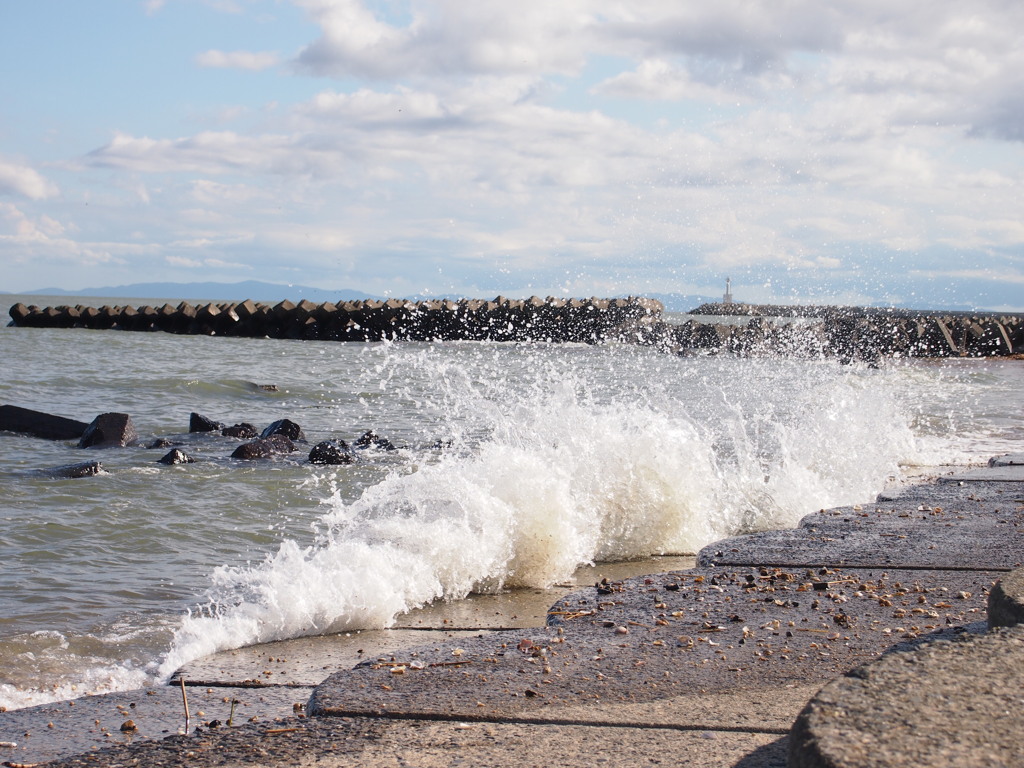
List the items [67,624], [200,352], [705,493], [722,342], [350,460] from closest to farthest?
1. [67,624]
2. [705,493]
3. [350,460]
4. [200,352]
5. [722,342]

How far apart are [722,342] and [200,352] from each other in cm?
1395

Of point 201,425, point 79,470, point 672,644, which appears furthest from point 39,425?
point 672,644

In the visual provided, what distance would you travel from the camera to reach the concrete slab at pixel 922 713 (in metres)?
1.85

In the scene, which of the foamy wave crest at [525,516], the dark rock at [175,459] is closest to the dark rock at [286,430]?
the dark rock at [175,459]

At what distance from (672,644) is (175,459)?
22.3ft

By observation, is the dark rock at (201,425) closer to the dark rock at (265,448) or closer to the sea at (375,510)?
the sea at (375,510)

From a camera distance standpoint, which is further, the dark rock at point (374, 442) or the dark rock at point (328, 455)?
the dark rock at point (374, 442)

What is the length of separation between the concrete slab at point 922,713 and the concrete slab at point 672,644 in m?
0.38

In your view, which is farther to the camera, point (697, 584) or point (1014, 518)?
point (1014, 518)

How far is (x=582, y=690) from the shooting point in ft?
9.20

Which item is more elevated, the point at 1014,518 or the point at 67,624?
the point at 1014,518

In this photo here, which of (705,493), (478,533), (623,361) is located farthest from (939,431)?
(623,361)

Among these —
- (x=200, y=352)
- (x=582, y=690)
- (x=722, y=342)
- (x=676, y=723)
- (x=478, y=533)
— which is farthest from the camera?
(x=722, y=342)

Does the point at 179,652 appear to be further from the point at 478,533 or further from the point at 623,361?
the point at 623,361
